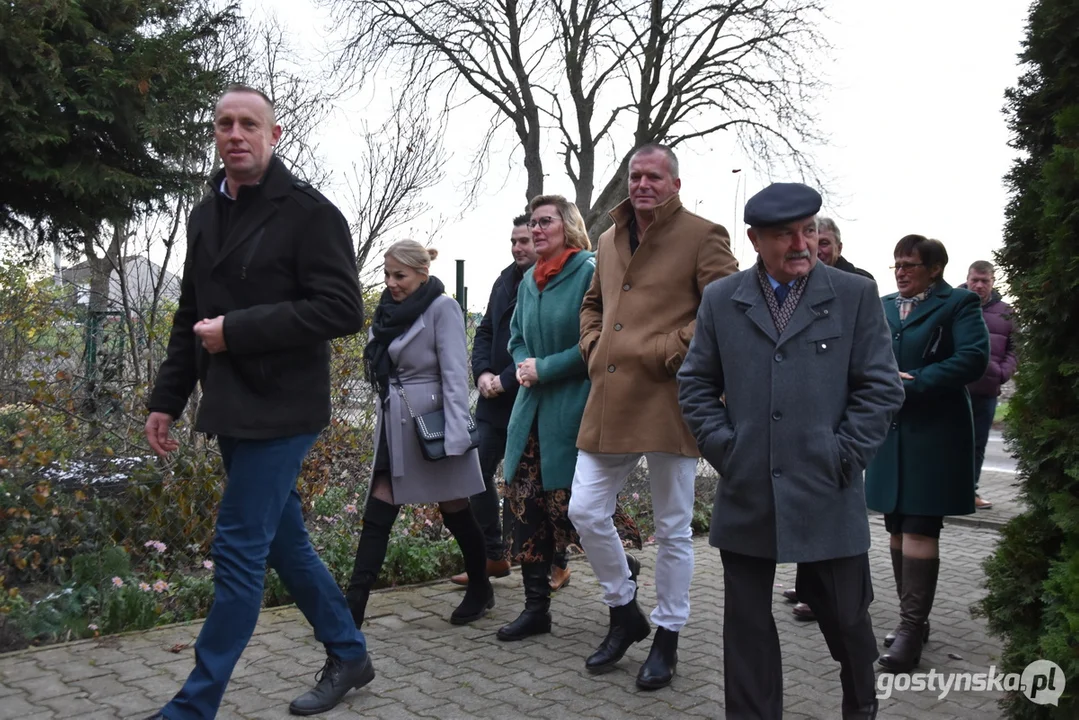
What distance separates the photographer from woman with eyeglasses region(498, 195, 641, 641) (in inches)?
207

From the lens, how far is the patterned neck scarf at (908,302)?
5.33 m

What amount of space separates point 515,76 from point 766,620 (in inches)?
911

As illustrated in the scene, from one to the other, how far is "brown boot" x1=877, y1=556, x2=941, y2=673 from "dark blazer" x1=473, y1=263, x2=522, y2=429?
237cm

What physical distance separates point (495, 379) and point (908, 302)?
2249mm

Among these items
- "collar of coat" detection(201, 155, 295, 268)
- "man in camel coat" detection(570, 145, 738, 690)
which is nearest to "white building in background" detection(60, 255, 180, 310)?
"collar of coat" detection(201, 155, 295, 268)

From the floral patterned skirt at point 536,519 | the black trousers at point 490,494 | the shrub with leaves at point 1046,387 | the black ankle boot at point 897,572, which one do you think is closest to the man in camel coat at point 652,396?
the floral patterned skirt at point 536,519

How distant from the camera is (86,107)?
623 centimetres

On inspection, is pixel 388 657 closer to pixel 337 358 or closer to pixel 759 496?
pixel 759 496

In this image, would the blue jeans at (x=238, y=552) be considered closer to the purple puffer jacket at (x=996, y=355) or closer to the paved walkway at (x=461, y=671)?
the paved walkway at (x=461, y=671)

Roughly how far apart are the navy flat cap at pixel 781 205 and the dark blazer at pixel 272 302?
1.56 meters

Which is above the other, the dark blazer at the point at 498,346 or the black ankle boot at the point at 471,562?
the dark blazer at the point at 498,346

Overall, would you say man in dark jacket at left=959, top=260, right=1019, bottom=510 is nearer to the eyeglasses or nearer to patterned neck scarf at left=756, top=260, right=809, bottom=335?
the eyeglasses

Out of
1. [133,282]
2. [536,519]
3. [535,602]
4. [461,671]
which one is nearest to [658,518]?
[536,519]

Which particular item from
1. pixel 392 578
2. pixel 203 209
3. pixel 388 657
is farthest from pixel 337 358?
pixel 203 209
